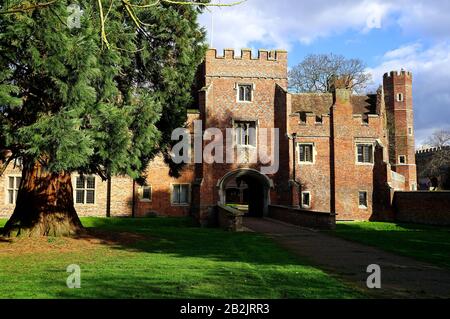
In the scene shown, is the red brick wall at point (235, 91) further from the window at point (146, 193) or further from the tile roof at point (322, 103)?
the window at point (146, 193)

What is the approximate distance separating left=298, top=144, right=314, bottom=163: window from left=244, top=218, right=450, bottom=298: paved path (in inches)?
465

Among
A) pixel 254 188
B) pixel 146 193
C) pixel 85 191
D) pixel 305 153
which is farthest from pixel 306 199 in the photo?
pixel 85 191

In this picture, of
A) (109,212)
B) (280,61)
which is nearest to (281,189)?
(280,61)

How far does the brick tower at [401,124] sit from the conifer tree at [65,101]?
1434 inches

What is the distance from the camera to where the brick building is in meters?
25.5

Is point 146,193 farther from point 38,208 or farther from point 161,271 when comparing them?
point 161,271

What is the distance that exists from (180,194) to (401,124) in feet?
94.4

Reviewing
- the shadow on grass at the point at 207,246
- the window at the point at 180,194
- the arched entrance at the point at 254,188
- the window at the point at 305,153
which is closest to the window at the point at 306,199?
the window at the point at 305,153

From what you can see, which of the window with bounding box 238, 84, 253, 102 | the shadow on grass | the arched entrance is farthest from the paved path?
the window with bounding box 238, 84, 253, 102

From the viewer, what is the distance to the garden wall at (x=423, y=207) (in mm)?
24530

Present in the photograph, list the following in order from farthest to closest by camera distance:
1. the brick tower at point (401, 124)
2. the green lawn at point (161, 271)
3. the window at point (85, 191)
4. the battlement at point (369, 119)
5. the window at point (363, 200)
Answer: the brick tower at point (401, 124) < the window at point (85, 191) < the battlement at point (369, 119) < the window at point (363, 200) < the green lawn at point (161, 271)

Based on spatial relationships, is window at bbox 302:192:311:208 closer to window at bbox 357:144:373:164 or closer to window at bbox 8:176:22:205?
window at bbox 357:144:373:164

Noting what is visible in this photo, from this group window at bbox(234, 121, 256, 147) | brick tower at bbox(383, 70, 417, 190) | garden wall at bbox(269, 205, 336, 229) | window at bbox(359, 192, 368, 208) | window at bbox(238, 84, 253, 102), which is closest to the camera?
garden wall at bbox(269, 205, 336, 229)

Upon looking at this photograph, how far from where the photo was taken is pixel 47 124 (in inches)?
368
